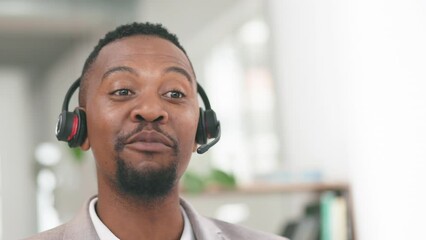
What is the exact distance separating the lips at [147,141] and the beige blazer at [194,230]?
0.16 metres

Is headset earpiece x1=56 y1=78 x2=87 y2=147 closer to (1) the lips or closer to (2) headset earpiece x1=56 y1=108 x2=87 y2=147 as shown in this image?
(2) headset earpiece x1=56 y1=108 x2=87 y2=147

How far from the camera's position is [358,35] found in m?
2.20

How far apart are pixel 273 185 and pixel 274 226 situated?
0.54 metres

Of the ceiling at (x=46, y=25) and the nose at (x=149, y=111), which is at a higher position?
the ceiling at (x=46, y=25)

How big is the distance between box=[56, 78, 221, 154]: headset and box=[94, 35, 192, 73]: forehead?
0.09 meters

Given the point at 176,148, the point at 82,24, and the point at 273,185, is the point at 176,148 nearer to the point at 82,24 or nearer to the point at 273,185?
the point at 273,185

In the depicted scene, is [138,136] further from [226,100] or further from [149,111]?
[226,100]

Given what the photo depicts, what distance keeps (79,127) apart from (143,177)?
160mm

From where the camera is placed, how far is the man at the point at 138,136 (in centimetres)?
122

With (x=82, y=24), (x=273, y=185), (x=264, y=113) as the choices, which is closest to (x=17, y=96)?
(x=82, y=24)

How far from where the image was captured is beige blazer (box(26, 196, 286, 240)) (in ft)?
4.00

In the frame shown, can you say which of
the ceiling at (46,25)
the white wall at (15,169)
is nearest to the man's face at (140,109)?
the white wall at (15,169)

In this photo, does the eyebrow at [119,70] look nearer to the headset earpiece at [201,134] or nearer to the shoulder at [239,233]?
the headset earpiece at [201,134]

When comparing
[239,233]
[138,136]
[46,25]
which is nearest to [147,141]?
[138,136]
